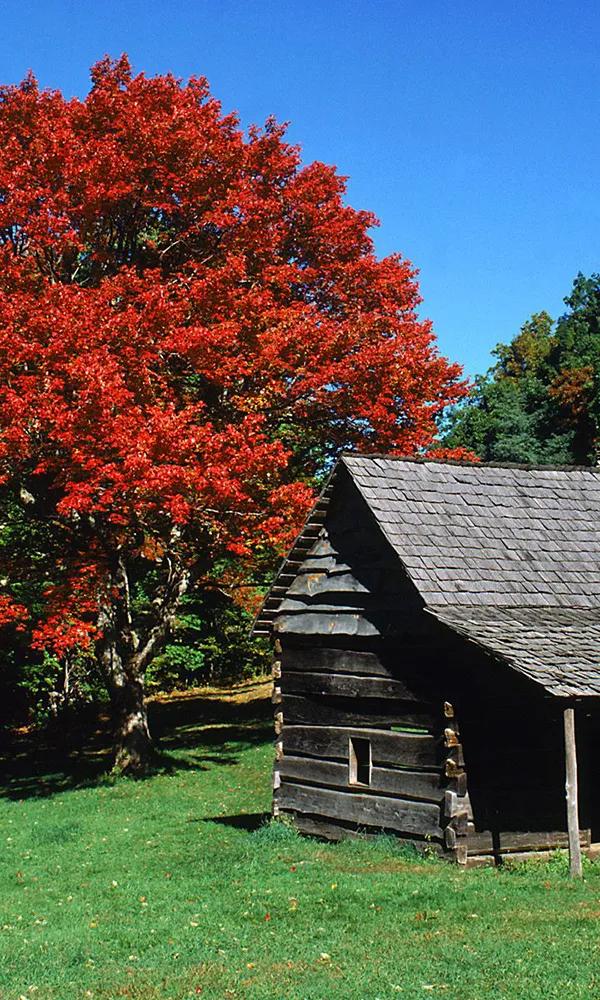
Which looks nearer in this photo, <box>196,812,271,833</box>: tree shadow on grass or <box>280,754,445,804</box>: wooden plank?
<box>280,754,445,804</box>: wooden plank

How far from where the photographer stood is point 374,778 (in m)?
16.4

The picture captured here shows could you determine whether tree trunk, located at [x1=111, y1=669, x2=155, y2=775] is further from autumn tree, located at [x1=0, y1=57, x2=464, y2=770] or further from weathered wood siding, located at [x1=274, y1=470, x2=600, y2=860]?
weathered wood siding, located at [x1=274, y1=470, x2=600, y2=860]

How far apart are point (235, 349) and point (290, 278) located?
3.11m

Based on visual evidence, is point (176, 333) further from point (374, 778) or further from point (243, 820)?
point (374, 778)

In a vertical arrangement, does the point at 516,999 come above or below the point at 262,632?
below

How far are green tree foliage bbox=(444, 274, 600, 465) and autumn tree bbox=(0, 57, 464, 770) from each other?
23063 millimetres

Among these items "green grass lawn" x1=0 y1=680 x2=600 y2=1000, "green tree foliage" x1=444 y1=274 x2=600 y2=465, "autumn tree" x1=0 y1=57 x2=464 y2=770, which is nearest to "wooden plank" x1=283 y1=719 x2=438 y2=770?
"green grass lawn" x1=0 y1=680 x2=600 y2=1000

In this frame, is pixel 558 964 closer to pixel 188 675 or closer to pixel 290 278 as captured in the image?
pixel 290 278

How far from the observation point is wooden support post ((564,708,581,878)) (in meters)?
13.7

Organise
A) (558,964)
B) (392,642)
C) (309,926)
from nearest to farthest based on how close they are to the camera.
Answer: (558,964) < (309,926) < (392,642)

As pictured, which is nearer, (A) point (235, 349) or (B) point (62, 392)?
(B) point (62, 392)

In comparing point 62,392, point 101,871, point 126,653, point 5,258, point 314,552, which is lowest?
point 101,871

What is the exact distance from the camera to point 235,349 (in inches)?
964

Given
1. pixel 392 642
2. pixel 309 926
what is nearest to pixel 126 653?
pixel 392 642
